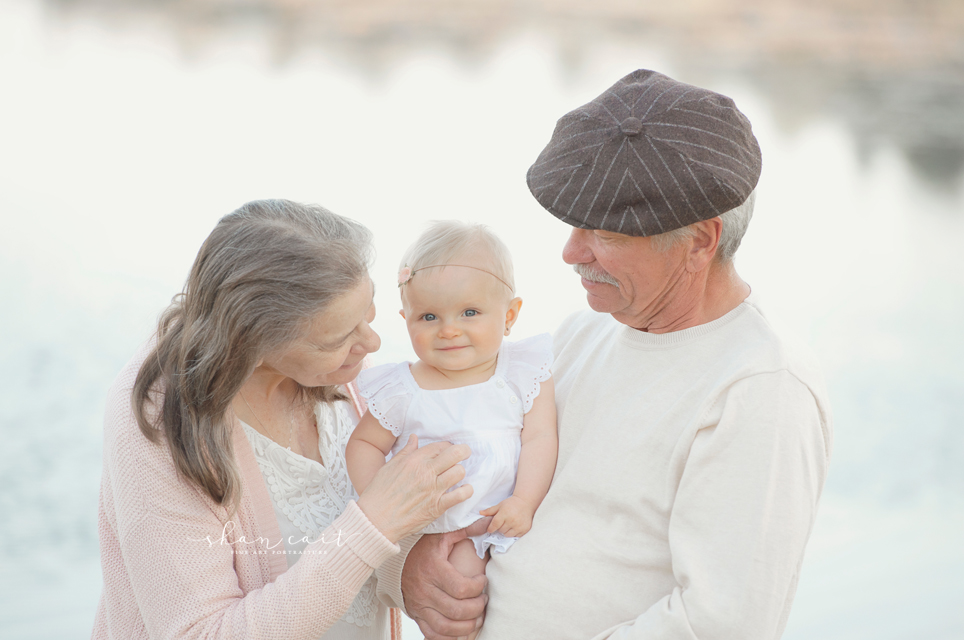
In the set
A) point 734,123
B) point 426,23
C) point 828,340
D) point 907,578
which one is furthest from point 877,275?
point 734,123

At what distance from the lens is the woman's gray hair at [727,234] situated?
133 centimetres

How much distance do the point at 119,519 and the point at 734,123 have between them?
1.30m

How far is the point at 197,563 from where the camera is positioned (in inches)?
51.8

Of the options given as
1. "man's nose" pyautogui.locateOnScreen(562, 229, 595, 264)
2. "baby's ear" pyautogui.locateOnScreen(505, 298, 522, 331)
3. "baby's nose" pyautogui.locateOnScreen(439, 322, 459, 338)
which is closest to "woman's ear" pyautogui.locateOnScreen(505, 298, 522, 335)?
"baby's ear" pyautogui.locateOnScreen(505, 298, 522, 331)

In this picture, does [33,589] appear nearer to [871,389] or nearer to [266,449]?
[266,449]

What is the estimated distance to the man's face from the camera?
1358 mm

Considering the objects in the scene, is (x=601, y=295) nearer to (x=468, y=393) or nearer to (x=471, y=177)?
(x=468, y=393)

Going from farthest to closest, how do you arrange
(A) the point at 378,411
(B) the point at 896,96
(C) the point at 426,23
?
1. (B) the point at 896,96
2. (C) the point at 426,23
3. (A) the point at 378,411

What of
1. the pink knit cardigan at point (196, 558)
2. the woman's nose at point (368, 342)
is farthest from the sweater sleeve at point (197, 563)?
the woman's nose at point (368, 342)

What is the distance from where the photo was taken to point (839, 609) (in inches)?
141

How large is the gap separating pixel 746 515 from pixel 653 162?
61 centimetres

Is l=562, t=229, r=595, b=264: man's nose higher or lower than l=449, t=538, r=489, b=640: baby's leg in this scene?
higher

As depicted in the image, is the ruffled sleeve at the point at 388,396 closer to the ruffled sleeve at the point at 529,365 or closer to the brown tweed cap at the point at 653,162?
the ruffled sleeve at the point at 529,365

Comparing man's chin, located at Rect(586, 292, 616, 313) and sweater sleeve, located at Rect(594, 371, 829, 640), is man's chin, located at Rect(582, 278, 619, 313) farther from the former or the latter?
sweater sleeve, located at Rect(594, 371, 829, 640)
